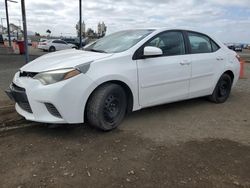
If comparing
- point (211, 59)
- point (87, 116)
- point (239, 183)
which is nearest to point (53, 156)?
point (87, 116)

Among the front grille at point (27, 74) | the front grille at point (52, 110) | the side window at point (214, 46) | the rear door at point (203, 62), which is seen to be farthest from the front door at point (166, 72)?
the front grille at point (27, 74)

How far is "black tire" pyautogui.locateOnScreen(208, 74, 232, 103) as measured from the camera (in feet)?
20.0

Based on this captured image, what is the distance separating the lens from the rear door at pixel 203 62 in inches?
212

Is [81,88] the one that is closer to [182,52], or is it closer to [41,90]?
[41,90]

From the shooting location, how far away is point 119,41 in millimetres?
4875

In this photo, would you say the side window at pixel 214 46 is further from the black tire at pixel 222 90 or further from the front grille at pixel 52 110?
the front grille at pixel 52 110

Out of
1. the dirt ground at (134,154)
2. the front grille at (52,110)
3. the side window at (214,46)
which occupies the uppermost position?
the side window at (214,46)

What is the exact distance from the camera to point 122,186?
2.81 metres

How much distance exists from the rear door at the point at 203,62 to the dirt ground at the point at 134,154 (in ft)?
2.36

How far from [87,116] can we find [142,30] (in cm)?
192

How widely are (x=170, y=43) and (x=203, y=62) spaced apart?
2.87ft

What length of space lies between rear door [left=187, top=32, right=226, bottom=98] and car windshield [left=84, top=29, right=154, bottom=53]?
1.10 metres

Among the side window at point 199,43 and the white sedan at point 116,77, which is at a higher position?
the side window at point 199,43

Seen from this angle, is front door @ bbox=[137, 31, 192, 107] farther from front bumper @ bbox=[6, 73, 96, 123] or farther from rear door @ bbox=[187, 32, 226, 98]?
front bumper @ bbox=[6, 73, 96, 123]
